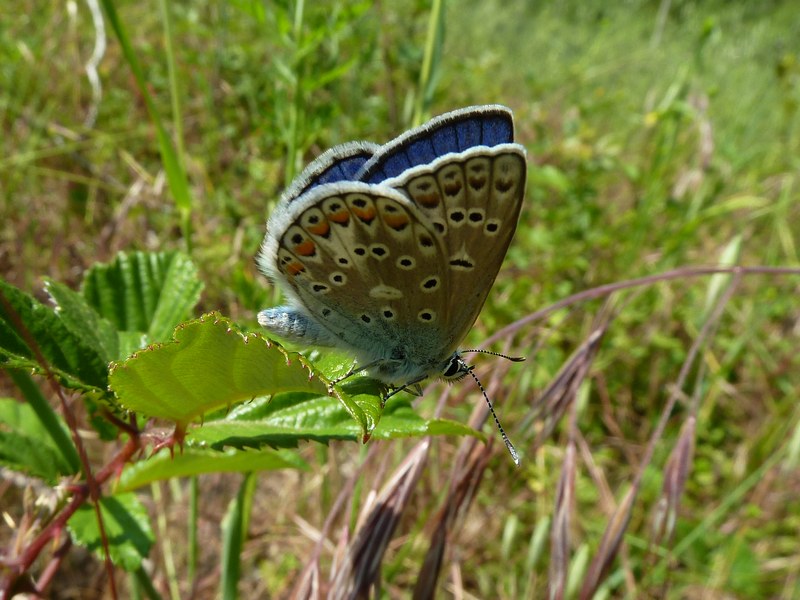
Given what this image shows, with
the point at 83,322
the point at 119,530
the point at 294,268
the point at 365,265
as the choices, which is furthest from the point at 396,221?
the point at 119,530

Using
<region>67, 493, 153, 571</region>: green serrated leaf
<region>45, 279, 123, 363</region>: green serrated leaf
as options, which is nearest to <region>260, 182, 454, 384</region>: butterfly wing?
<region>45, 279, 123, 363</region>: green serrated leaf

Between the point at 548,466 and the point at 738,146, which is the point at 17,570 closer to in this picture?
the point at 548,466

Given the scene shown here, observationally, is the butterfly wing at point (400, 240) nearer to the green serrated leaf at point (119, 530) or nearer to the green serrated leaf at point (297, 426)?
the green serrated leaf at point (297, 426)

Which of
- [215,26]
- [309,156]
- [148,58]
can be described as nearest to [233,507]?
[309,156]

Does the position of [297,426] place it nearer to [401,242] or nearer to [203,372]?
[203,372]

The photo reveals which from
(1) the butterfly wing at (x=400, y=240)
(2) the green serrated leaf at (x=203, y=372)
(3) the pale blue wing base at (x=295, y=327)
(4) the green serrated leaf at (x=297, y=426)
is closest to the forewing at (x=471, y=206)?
(1) the butterfly wing at (x=400, y=240)

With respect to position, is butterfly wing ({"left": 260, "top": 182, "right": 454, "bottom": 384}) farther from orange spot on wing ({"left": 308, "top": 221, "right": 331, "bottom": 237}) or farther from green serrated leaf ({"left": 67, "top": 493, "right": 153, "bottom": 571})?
green serrated leaf ({"left": 67, "top": 493, "right": 153, "bottom": 571})
